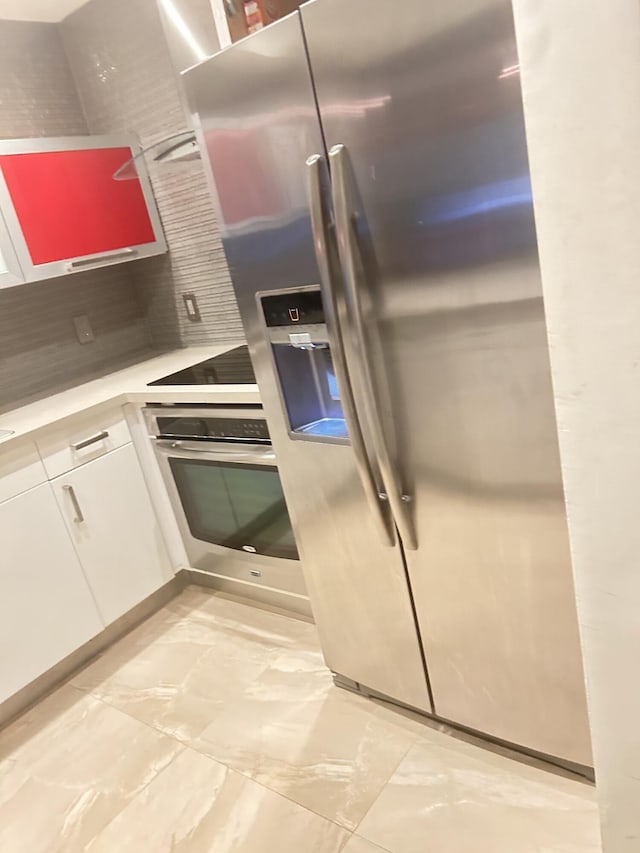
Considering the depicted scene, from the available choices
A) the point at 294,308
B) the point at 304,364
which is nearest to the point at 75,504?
the point at 304,364

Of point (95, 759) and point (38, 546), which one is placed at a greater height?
point (38, 546)

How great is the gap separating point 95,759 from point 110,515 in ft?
2.63

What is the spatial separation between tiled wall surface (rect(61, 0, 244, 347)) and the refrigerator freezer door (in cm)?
143

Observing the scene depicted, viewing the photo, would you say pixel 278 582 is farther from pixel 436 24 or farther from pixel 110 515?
pixel 436 24

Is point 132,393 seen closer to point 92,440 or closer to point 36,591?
point 92,440

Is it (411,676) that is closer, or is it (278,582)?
(411,676)

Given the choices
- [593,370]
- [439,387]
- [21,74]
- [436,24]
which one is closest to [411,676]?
[439,387]

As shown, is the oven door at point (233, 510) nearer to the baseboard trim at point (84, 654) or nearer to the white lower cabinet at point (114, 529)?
the white lower cabinet at point (114, 529)

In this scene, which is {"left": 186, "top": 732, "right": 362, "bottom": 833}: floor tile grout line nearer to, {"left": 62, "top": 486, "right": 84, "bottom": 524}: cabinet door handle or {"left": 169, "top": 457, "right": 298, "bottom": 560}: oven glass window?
{"left": 169, "top": 457, "right": 298, "bottom": 560}: oven glass window

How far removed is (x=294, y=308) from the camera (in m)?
1.45

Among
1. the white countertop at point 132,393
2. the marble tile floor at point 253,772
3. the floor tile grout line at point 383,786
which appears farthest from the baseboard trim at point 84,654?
the floor tile grout line at point 383,786

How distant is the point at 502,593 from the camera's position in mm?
1388

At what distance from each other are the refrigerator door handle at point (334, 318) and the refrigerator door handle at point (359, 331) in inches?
1.2

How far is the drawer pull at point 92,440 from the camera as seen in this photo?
2.17m
